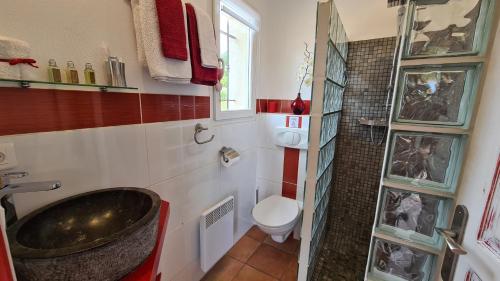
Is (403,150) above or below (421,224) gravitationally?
above

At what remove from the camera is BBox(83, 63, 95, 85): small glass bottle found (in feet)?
2.61

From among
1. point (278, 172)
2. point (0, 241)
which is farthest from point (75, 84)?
point (278, 172)

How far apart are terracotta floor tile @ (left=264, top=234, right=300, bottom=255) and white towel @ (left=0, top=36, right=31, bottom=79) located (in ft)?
7.12

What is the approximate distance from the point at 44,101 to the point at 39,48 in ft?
0.60

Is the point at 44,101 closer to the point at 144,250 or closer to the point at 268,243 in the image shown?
the point at 144,250

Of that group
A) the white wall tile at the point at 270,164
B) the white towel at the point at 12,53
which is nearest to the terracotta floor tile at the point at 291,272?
the white wall tile at the point at 270,164

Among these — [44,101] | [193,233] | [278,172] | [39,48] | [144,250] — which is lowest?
[193,233]

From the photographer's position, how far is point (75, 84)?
76cm

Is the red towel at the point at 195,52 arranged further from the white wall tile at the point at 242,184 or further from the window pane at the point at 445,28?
the window pane at the point at 445,28

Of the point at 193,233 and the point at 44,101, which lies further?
the point at 193,233

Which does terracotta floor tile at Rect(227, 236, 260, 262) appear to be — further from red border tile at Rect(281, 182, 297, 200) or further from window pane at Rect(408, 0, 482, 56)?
window pane at Rect(408, 0, 482, 56)

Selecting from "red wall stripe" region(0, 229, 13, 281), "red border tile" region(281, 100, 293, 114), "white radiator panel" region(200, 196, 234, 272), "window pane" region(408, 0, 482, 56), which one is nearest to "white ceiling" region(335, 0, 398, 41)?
"red border tile" region(281, 100, 293, 114)

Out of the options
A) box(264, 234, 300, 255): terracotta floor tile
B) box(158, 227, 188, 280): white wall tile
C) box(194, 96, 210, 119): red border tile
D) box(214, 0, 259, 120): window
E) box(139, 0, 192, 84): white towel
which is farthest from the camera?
box(264, 234, 300, 255): terracotta floor tile

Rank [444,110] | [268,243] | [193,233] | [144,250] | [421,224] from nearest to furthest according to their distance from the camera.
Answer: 1. [144,250]
2. [444,110]
3. [421,224]
4. [193,233]
5. [268,243]
